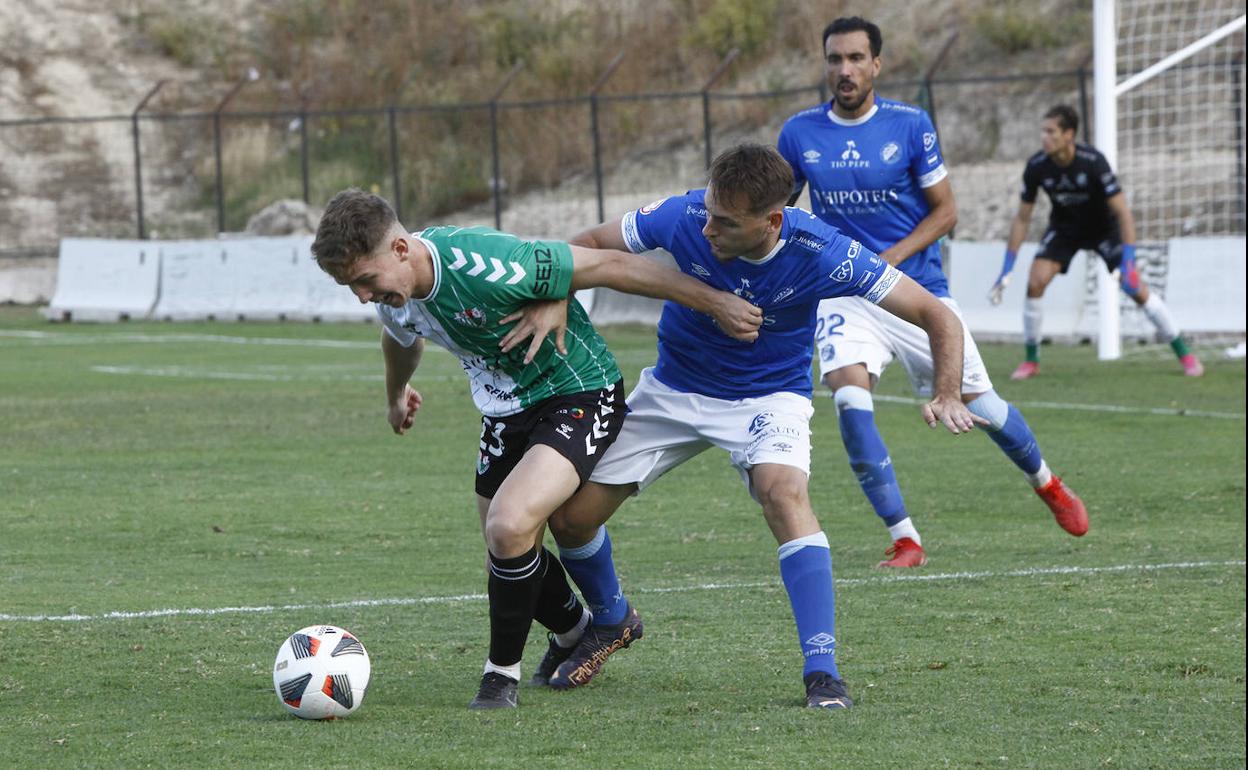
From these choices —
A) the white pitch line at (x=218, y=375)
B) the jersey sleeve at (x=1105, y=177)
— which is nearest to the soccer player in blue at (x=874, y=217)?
the jersey sleeve at (x=1105, y=177)

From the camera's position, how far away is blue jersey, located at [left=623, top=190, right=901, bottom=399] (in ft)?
18.2

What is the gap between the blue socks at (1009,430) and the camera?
7.84m

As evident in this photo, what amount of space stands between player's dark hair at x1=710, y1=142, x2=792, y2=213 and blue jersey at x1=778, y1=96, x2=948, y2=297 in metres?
3.09

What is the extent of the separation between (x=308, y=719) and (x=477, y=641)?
46.9 inches

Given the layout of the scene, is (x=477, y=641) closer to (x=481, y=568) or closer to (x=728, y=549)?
(x=481, y=568)

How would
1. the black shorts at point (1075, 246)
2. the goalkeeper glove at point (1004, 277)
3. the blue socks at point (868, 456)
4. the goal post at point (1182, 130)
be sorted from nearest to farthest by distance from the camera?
the blue socks at point (868, 456), the goalkeeper glove at point (1004, 277), the black shorts at point (1075, 246), the goal post at point (1182, 130)

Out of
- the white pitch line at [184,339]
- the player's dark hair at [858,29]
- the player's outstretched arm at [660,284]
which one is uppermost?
the player's dark hair at [858,29]

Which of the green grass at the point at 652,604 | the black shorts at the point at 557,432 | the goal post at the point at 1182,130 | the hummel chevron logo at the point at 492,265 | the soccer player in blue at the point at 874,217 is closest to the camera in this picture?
the green grass at the point at 652,604

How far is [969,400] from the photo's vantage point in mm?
7895

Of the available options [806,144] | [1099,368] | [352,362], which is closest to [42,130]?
[352,362]

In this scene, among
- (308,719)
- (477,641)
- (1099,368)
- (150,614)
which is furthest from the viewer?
(1099,368)

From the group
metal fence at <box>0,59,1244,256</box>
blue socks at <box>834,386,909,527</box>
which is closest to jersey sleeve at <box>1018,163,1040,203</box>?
blue socks at <box>834,386,909,527</box>

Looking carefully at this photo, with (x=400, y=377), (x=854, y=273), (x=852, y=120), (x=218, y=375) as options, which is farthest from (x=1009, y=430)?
(x=218, y=375)

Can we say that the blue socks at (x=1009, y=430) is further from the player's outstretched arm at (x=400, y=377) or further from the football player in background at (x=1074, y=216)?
the football player in background at (x=1074, y=216)
